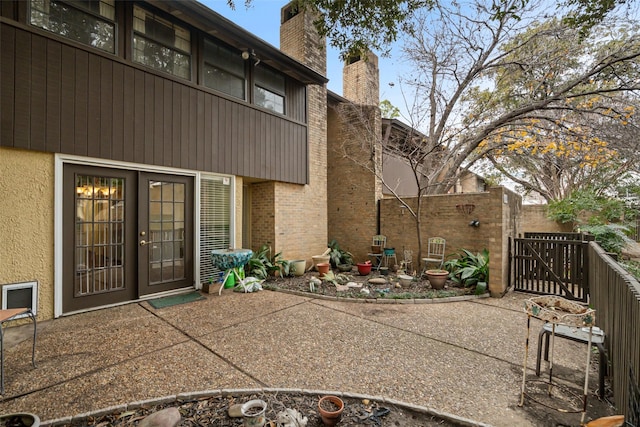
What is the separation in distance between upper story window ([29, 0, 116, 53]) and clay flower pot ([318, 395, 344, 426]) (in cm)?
598

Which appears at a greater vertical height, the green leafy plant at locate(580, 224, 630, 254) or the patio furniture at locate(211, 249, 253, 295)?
the green leafy plant at locate(580, 224, 630, 254)

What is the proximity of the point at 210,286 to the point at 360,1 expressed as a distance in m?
5.35

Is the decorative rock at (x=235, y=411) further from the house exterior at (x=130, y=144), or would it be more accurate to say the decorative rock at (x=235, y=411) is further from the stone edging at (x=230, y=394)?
the house exterior at (x=130, y=144)

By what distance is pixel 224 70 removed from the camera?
638 cm

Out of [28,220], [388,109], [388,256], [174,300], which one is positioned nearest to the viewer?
[28,220]

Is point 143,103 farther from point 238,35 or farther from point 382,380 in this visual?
point 382,380

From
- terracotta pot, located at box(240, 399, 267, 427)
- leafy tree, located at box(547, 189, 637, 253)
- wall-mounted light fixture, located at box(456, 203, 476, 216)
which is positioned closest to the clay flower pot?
terracotta pot, located at box(240, 399, 267, 427)

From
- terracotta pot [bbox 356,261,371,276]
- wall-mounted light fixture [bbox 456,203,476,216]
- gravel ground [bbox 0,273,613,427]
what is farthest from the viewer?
terracotta pot [bbox 356,261,371,276]

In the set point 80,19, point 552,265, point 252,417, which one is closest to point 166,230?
point 80,19

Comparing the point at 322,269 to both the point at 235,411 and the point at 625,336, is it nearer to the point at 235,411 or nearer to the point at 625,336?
the point at 235,411

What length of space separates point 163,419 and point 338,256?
7.02m

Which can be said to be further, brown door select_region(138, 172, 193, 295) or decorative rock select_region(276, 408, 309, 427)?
brown door select_region(138, 172, 193, 295)

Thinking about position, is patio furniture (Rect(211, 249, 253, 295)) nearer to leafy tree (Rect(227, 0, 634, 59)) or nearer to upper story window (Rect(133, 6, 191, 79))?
upper story window (Rect(133, 6, 191, 79))

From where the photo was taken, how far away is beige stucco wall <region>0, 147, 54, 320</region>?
153 inches
